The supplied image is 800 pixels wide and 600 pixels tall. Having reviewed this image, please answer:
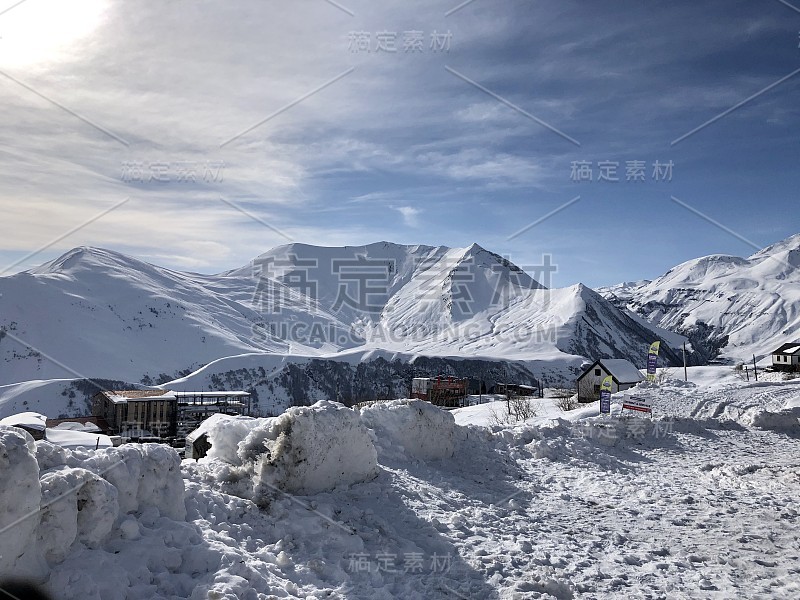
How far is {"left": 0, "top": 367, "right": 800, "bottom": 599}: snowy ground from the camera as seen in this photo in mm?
5562

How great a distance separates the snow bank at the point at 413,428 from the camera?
38.6 feet

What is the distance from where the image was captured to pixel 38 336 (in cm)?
9775

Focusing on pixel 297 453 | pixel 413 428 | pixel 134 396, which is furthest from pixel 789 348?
pixel 297 453

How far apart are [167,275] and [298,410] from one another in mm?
153687

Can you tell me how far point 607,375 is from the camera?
40844 millimetres

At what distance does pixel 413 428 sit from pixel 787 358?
174 feet

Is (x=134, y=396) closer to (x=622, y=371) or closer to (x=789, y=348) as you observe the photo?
(x=622, y=371)

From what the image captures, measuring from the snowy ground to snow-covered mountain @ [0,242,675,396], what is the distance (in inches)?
2588

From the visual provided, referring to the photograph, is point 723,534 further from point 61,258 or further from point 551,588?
point 61,258

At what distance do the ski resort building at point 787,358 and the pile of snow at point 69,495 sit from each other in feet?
165

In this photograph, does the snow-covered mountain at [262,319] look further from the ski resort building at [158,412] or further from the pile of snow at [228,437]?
the pile of snow at [228,437]

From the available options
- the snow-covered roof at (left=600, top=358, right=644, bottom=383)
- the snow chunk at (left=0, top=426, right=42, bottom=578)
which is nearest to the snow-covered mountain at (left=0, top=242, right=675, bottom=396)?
the snow-covered roof at (left=600, top=358, right=644, bottom=383)

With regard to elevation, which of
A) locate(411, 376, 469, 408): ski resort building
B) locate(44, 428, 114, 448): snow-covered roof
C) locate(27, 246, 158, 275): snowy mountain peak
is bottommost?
locate(411, 376, 469, 408): ski resort building

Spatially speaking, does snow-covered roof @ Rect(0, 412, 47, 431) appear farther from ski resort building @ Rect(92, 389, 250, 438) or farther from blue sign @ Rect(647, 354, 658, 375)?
blue sign @ Rect(647, 354, 658, 375)
